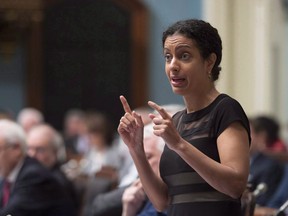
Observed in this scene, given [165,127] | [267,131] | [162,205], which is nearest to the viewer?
[165,127]

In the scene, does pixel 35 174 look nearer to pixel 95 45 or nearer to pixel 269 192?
pixel 269 192

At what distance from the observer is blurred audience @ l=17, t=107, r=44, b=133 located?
37.1 feet

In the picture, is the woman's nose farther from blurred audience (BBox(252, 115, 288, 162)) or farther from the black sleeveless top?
blurred audience (BBox(252, 115, 288, 162))

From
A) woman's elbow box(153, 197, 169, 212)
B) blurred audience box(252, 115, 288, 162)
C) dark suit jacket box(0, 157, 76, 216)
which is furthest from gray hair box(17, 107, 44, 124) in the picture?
woman's elbow box(153, 197, 169, 212)

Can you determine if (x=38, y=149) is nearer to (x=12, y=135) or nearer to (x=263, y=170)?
(x=263, y=170)

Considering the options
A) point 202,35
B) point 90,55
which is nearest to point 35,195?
point 202,35

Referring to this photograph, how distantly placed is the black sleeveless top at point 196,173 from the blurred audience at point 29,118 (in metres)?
7.83

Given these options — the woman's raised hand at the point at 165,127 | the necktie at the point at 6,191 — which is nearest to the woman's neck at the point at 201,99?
the woman's raised hand at the point at 165,127

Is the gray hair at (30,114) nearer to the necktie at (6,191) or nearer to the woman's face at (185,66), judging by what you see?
the necktie at (6,191)

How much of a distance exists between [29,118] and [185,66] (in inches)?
331

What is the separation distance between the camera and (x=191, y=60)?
331 centimetres

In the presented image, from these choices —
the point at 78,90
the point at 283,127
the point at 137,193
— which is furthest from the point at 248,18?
Answer: the point at 137,193

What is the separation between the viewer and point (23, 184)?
555 cm

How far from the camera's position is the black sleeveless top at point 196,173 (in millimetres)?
3275
